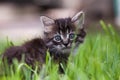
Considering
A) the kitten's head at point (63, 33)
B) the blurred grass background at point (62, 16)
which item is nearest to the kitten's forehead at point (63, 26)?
the kitten's head at point (63, 33)

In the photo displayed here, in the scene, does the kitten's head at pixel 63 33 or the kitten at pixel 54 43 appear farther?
the kitten's head at pixel 63 33

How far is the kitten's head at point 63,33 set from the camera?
18.7ft

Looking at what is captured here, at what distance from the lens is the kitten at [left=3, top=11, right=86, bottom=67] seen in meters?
5.42

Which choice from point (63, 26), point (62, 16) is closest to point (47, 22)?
point (63, 26)

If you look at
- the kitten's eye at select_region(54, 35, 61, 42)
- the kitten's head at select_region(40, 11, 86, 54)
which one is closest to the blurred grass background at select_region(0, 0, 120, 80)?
the kitten's head at select_region(40, 11, 86, 54)

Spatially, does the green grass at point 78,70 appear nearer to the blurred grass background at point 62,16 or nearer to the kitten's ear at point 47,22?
the blurred grass background at point 62,16

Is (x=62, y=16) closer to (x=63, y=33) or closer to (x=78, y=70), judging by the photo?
(x=63, y=33)

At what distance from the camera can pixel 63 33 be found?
5.79 metres

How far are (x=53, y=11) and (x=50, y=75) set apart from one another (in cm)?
886

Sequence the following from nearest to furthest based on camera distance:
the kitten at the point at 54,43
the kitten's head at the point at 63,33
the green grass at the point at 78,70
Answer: the green grass at the point at 78,70 < the kitten at the point at 54,43 < the kitten's head at the point at 63,33

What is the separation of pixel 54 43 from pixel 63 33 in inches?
5.7

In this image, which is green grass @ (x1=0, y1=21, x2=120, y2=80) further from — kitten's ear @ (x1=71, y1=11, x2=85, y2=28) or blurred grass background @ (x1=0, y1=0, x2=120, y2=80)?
kitten's ear @ (x1=71, y1=11, x2=85, y2=28)

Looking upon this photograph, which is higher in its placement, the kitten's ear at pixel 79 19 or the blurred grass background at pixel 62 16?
the kitten's ear at pixel 79 19

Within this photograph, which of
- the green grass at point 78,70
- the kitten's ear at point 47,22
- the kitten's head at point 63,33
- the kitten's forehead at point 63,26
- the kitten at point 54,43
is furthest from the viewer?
the kitten's ear at point 47,22
